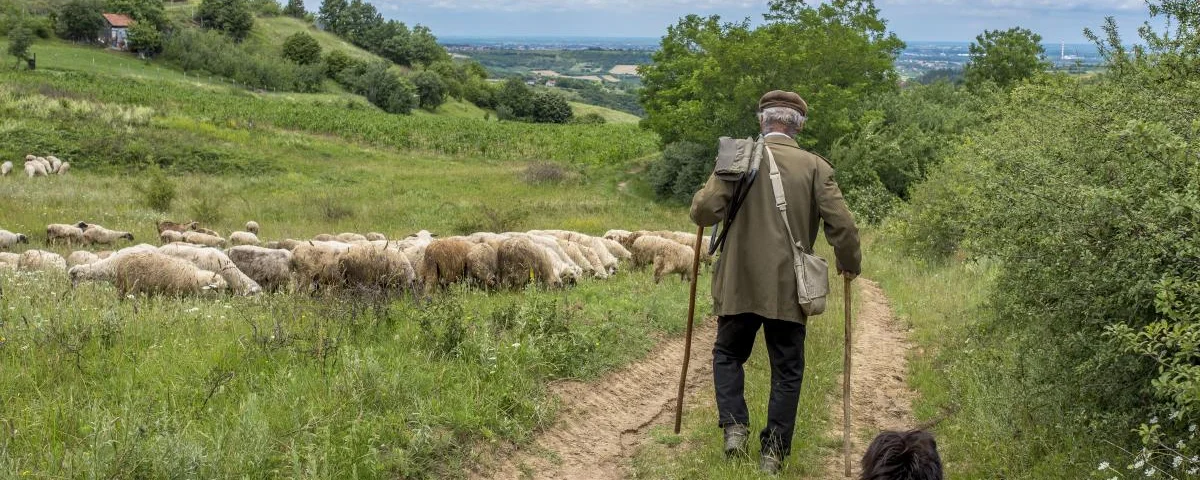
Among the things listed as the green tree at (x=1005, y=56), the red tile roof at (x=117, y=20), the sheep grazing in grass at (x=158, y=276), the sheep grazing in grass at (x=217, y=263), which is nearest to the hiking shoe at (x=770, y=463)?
the sheep grazing in grass at (x=158, y=276)

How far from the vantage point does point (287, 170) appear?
1282 inches

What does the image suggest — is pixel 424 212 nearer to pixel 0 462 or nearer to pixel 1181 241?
pixel 0 462

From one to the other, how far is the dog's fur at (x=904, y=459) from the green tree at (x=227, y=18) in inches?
4589

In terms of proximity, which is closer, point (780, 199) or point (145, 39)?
point (780, 199)

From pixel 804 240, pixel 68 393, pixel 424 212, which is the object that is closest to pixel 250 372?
pixel 68 393

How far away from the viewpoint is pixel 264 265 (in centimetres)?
1184

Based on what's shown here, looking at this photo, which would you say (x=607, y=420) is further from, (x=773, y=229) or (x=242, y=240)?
(x=242, y=240)

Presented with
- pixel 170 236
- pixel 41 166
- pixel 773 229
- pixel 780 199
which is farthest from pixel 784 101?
pixel 41 166

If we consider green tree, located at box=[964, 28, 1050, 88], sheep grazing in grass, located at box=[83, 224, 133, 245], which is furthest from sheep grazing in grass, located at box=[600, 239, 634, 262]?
green tree, located at box=[964, 28, 1050, 88]

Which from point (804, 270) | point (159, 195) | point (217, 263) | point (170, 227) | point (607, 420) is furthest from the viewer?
point (159, 195)

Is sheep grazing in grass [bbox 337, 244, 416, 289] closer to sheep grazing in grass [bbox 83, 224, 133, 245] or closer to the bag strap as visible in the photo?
the bag strap

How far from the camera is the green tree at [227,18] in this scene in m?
108

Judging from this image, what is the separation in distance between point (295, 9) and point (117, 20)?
47.5 metres

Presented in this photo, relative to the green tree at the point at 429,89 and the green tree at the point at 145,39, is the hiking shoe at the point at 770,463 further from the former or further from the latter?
the green tree at the point at 145,39
